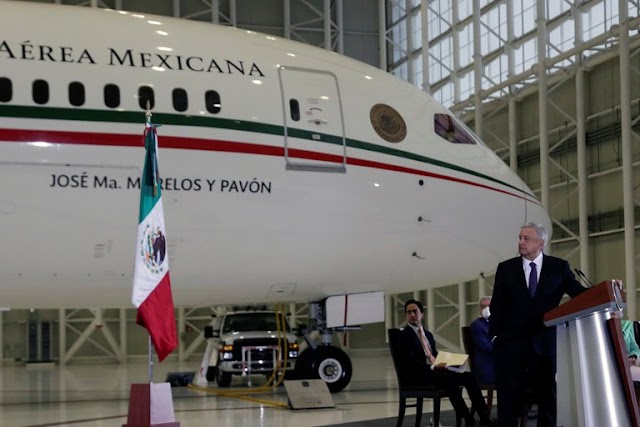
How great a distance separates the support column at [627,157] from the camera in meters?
18.3

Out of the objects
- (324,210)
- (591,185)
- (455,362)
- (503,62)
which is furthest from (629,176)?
(455,362)

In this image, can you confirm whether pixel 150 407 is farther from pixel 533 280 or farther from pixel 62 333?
pixel 62 333

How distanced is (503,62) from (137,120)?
15644 millimetres

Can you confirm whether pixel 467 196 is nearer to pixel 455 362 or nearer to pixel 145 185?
pixel 455 362

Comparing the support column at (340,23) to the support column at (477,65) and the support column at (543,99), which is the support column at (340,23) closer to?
the support column at (477,65)

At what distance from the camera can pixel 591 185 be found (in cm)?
2133

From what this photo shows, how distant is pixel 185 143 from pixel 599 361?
20.4ft

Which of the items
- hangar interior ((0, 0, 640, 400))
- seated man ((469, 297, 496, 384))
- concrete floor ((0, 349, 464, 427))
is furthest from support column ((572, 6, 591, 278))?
seated man ((469, 297, 496, 384))

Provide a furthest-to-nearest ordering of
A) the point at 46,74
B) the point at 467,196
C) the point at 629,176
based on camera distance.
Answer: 1. the point at 629,176
2. the point at 467,196
3. the point at 46,74

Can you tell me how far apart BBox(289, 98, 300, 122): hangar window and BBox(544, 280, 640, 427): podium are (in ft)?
20.2

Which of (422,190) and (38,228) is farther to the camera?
(422,190)

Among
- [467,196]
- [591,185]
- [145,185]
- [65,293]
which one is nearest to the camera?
[145,185]

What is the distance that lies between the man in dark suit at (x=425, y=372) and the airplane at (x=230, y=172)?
248 cm

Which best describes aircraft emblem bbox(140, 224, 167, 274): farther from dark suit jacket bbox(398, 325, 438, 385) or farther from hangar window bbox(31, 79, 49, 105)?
hangar window bbox(31, 79, 49, 105)
